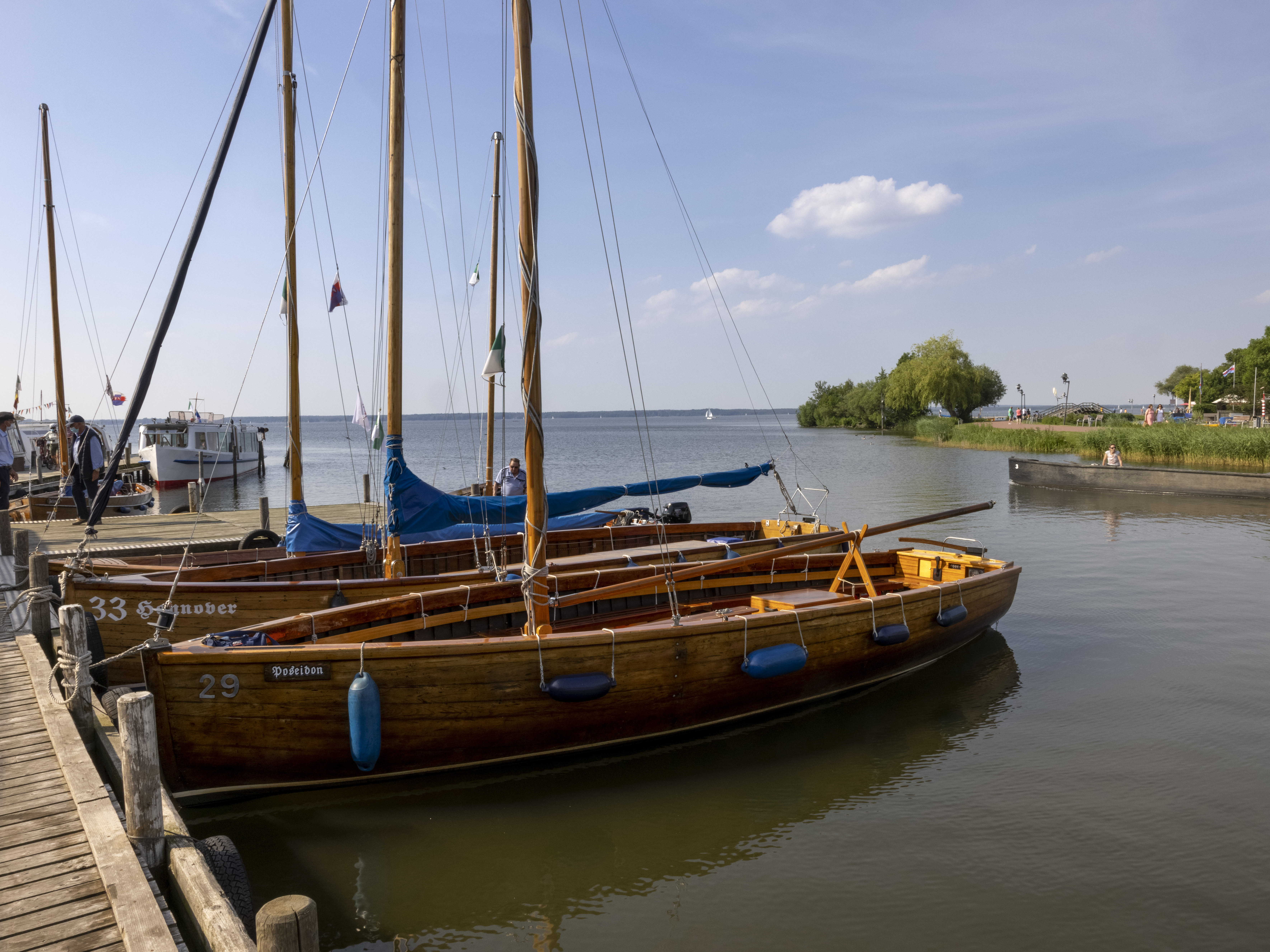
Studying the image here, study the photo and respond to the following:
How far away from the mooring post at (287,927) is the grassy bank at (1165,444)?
41820mm

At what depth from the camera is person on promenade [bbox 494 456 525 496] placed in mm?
15398

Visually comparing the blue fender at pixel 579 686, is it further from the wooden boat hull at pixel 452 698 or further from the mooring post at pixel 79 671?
the mooring post at pixel 79 671

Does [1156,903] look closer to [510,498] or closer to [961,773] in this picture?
[961,773]

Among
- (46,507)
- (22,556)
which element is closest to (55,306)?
(46,507)

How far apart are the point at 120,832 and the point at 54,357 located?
24124mm

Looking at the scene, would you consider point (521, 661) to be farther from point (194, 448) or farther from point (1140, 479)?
point (194, 448)

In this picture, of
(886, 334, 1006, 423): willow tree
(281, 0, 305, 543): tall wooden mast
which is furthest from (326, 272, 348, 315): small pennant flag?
(886, 334, 1006, 423): willow tree

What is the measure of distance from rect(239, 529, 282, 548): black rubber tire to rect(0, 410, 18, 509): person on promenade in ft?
15.2

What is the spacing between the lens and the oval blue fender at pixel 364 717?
6.51 m

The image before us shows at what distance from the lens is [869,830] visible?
699 centimetres

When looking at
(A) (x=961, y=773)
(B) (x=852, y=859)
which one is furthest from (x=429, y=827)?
(A) (x=961, y=773)

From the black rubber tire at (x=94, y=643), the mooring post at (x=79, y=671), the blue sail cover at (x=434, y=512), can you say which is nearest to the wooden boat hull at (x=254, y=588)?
the blue sail cover at (x=434, y=512)

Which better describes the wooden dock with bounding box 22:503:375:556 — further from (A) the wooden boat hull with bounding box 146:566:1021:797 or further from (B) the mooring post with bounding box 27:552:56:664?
(A) the wooden boat hull with bounding box 146:566:1021:797

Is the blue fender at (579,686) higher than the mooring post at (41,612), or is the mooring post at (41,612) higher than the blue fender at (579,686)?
the mooring post at (41,612)
